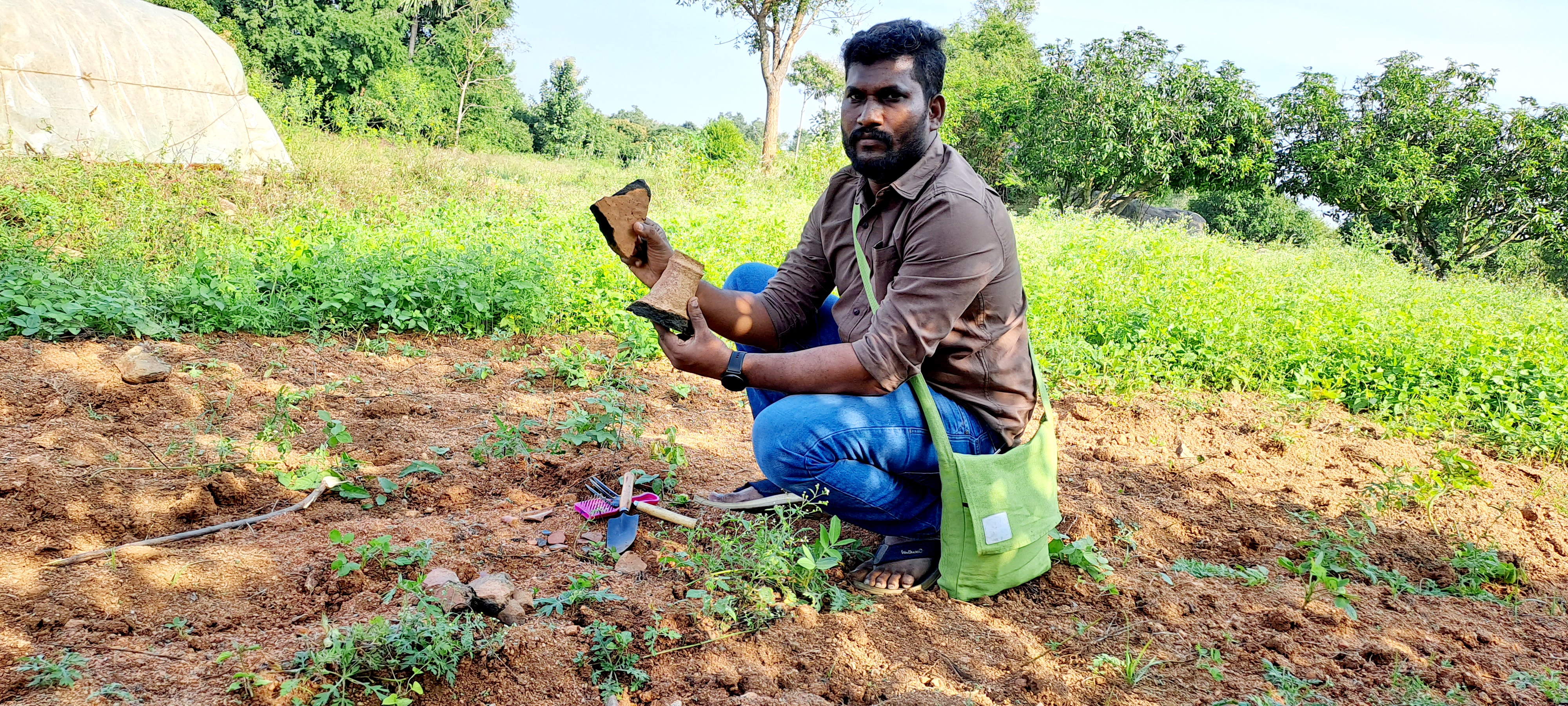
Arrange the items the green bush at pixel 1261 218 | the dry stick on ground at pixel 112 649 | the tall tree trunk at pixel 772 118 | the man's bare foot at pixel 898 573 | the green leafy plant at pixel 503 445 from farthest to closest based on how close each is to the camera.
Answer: the green bush at pixel 1261 218, the tall tree trunk at pixel 772 118, the green leafy plant at pixel 503 445, the man's bare foot at pixel 898 573, the dry stick on ground at pixel 112 649

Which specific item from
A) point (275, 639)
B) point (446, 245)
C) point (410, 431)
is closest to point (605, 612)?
point (275, 639)

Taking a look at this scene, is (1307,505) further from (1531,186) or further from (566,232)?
(1531,186)

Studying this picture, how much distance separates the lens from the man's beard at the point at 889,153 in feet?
7.17

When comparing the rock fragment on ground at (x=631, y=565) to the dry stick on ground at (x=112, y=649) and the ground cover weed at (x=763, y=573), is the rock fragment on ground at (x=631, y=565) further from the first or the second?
the dry stick on ground at (x=112, y=649)

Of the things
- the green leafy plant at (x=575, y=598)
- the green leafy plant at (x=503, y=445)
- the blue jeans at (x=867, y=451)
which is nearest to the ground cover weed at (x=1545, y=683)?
the blue jeans at (x=867, y=451)

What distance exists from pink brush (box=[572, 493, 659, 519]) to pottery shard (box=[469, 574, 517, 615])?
498mm

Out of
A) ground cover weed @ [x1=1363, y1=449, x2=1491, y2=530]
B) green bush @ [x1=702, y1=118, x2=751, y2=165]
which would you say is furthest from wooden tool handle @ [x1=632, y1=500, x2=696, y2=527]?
green bush @ [x1=702, y1=118, x2=751, y2=165]

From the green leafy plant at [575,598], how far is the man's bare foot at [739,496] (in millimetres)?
655

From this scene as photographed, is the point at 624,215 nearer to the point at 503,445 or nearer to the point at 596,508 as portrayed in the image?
the point at 596,508

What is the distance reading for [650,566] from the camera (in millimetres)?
2299

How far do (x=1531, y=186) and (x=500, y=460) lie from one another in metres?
22.7

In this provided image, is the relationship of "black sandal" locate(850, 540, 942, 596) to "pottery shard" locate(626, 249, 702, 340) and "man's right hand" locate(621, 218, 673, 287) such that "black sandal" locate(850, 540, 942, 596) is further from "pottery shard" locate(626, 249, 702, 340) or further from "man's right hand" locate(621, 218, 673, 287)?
"man's right hand" locate(621, 218, 673, 287)

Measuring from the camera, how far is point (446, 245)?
5.26m

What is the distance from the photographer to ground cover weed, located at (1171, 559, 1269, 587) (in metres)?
2.49
